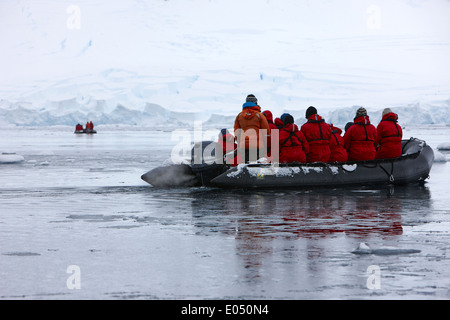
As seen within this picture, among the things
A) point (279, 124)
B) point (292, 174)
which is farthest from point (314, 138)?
point (292, 174)

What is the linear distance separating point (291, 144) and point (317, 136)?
0.44 metres

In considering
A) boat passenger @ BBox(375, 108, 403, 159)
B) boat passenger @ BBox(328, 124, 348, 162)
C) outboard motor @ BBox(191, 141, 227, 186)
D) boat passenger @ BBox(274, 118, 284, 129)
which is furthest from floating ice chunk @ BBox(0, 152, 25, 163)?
boat passenger @ BBox(375, 108, 403, 159)

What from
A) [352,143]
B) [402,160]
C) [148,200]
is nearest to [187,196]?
[148,200]

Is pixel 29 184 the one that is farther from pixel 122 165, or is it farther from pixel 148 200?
pixel 122 165

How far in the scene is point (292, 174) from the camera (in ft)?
35.3

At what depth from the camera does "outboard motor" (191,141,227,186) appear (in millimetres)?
11266

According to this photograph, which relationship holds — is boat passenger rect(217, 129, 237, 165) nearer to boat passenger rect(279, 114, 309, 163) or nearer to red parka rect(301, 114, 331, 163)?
boat passenger rect(279, 114, 309, 163)

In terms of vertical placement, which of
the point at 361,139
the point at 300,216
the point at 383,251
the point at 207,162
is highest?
the point at 361,139

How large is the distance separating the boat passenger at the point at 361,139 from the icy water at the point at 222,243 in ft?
2.12

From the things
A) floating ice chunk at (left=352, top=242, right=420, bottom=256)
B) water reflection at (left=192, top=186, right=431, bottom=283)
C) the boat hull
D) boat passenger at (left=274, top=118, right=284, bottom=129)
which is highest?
boat passenger at (left=274, top=118, right=284, bottom=129)

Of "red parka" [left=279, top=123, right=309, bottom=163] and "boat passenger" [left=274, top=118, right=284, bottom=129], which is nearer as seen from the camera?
"red parka" [left=279, top=123, right=309, bottom=163]

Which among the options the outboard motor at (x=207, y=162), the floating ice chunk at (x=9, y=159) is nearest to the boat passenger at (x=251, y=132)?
the outboard motor at (x=207, y=162)

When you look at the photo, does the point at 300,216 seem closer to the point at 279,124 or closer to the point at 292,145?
the point at 292,145

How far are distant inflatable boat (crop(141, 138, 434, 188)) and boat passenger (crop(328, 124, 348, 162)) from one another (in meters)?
0.30
